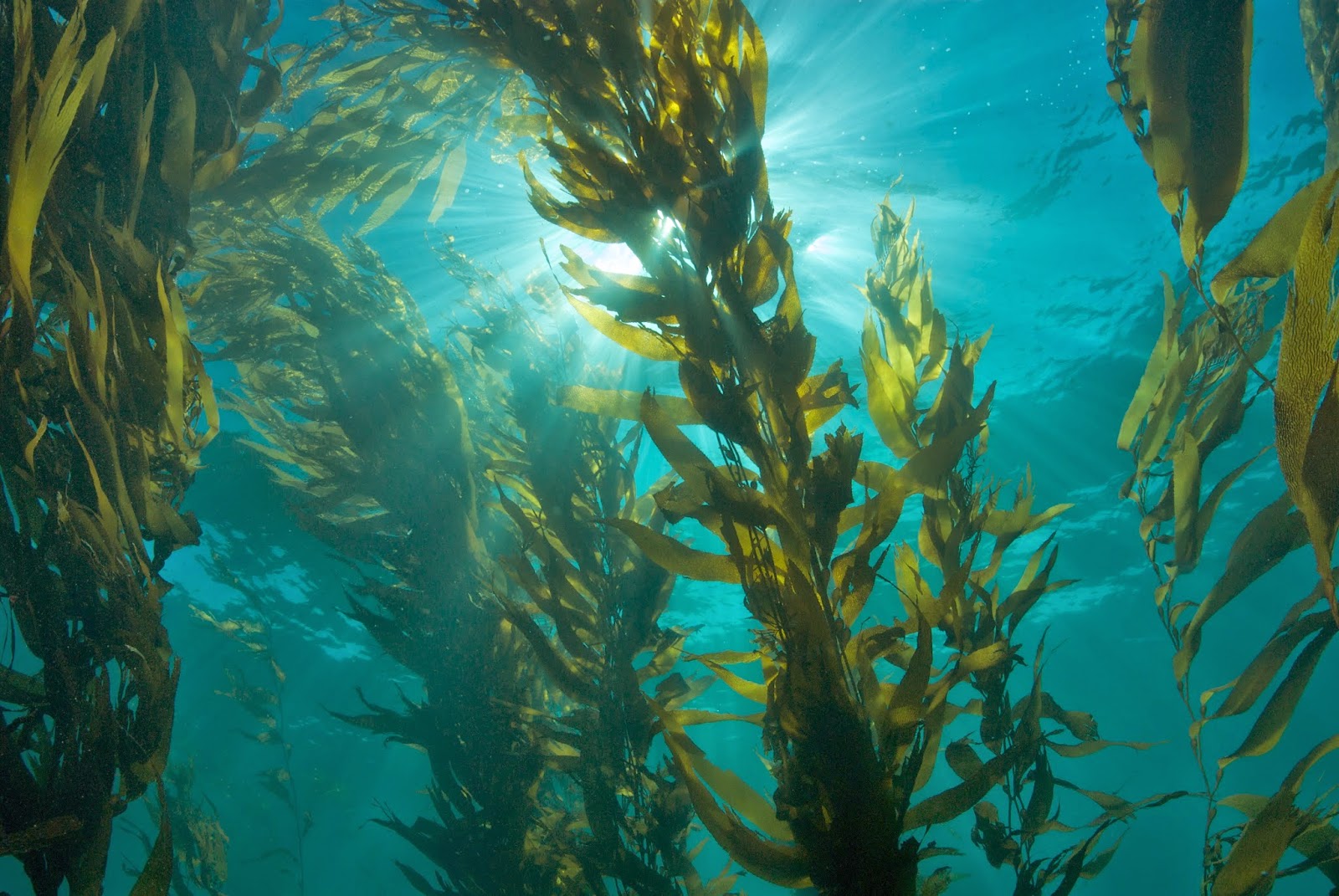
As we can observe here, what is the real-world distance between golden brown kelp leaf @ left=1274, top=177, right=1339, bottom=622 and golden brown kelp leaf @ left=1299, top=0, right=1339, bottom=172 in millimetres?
3095

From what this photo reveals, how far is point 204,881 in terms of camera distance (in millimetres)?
5984

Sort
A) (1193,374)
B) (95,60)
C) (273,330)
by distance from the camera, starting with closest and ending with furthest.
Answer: (95,60), (1193,374), (273,330)

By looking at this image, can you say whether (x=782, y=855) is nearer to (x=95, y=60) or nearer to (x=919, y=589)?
(x=919, y=589)

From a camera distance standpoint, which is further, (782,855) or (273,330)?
(273,330)

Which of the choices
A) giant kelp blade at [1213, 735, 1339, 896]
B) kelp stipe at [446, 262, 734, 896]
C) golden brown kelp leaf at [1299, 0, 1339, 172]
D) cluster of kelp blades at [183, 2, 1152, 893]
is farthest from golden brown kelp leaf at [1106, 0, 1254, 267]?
golden brown kelp leaf at [1299, 0, 1339, 172]

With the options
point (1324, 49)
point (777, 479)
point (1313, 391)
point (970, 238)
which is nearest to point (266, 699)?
point (777, 479)

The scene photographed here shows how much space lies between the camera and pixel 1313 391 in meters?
0.87

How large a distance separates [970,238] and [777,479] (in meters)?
9.98

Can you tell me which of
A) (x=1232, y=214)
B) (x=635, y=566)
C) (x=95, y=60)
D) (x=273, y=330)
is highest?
(x=1232, y=214)

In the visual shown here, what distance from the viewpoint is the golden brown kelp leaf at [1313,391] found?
85cm

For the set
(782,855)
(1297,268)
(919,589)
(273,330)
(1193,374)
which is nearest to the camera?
(1297,268)

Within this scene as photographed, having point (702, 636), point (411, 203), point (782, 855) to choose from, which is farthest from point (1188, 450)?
point (702, 636)

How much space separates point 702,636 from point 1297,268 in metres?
20.7

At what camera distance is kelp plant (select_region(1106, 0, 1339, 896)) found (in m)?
0.89
